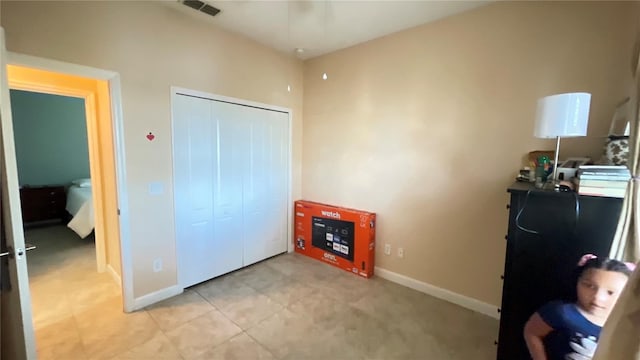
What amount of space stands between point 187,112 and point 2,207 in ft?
5.14

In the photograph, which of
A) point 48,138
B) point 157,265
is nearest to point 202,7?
point 157,265

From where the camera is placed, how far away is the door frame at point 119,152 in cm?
201

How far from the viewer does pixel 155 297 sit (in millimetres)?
2588

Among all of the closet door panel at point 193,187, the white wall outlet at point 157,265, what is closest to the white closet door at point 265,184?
the closet door panel at point 193,187

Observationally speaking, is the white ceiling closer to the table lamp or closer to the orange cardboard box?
the table lamp

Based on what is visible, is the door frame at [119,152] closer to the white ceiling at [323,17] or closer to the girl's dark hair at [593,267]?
the white ceiling at [323,17]

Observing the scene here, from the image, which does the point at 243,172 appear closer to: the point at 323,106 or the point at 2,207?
the point at 323,106

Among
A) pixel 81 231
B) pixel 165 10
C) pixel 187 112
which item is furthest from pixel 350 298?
pixel 81 231

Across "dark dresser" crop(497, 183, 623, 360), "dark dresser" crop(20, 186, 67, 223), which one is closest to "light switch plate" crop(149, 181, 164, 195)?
"dark dresser" crop(497, 183, 623, 360)

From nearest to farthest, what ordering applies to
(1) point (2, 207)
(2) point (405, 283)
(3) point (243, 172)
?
(1) point (2, 207), (2) point (405, 283), (3) point (243, 172)

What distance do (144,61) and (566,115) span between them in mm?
3150

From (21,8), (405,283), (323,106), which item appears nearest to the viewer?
(21,8)

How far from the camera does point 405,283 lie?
9.84ft

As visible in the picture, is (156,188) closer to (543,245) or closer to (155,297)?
(155,297)
